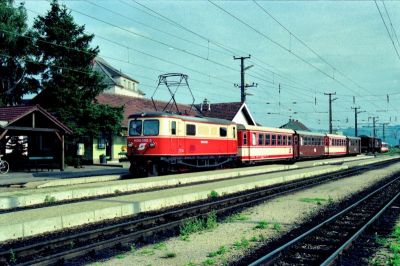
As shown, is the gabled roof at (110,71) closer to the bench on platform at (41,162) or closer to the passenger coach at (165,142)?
the bench on platform at (41,162)

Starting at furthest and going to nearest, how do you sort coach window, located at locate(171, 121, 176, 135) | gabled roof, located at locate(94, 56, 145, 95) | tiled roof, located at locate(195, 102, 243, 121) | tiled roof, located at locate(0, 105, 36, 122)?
gabled roof, located at locate(94, 56, 145, 95), tiled roof, located at locate(195, 102, 243, 121), tiled roof, located at locate(0, 105, 36, 122), coach window, located at locate(171, 121, 176, 135)

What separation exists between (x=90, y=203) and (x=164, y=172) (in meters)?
9.39

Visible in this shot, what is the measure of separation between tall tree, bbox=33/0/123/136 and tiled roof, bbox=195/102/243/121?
18238 millimetres

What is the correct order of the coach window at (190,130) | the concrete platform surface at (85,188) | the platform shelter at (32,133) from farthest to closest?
1. the platform shelter at (32,133)
2. the coach window at (190,130)
3. the concrete platform surface at (85,188)

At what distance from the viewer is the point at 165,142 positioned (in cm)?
1969

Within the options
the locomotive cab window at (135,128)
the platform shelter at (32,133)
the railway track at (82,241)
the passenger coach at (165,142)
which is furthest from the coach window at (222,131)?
the railway track at (82,241)

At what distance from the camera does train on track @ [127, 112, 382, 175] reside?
779 inches

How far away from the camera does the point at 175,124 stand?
20156mm

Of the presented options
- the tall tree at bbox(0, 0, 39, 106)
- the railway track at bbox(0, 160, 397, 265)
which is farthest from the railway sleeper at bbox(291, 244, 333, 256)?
the tall tree at bbox(0, 0, 39, 106)

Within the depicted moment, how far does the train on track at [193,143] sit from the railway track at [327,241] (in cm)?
951

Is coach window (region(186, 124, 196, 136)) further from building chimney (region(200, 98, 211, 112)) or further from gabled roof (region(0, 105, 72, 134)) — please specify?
building chimney (region(200, 98, 211, 112))

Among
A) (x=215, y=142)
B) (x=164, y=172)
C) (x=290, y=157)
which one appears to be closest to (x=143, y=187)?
(x=164, y=172)

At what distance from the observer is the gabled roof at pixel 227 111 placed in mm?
45750

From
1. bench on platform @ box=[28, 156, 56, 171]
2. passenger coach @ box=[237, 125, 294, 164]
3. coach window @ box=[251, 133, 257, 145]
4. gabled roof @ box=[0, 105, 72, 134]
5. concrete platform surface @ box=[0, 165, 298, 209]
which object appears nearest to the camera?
concrete platform surface @ box=[0, 165, 298, 209]
